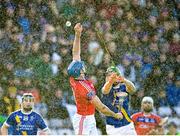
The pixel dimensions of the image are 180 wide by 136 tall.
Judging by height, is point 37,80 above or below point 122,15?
below

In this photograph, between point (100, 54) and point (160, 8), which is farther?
point (160, 8)

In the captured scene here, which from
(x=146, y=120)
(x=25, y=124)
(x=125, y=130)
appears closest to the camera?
(x=25, y=124)

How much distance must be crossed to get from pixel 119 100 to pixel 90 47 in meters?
3.54

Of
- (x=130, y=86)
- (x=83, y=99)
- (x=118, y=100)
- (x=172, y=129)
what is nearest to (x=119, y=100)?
(x=118, y=100)

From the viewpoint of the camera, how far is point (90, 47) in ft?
49.3

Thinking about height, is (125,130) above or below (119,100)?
below

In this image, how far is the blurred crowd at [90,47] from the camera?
47.1 ft

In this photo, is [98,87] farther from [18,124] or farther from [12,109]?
[18,124]

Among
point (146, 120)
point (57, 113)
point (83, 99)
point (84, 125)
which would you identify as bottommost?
point (84, 125)

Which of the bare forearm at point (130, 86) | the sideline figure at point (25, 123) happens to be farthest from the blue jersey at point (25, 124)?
the bare forearm at point (130, 86)

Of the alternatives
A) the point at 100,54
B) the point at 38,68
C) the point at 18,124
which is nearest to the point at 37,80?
the point at 38,68

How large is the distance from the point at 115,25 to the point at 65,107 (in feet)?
7.75

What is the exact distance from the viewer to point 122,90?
1161cm

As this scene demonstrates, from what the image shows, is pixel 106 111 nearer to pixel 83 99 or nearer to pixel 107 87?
pixel 83 99
